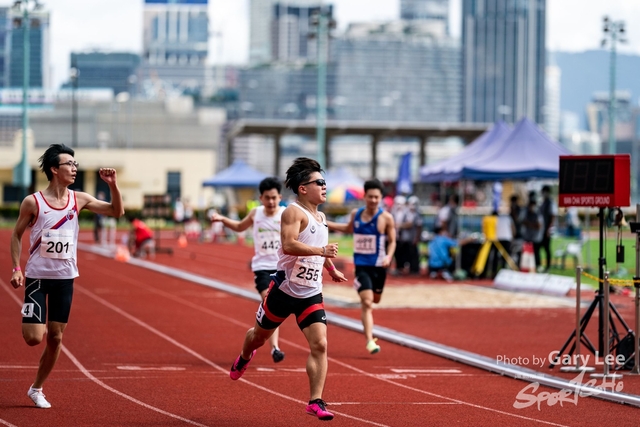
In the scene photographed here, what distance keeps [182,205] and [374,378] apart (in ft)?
136

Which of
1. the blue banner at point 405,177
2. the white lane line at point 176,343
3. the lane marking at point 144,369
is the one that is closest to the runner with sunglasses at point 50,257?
the white lane line at point 176,343

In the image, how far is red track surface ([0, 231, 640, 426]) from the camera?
9.38 metres

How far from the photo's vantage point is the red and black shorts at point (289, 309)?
896 centimetres

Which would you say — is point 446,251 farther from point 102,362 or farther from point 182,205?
point 182,205

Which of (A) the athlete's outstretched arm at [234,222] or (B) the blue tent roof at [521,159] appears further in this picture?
(B) the blue tent roof at [521,159]

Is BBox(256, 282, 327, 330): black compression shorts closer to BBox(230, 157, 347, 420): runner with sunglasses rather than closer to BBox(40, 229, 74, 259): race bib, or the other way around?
BBox(230, 157, 347, 420): runner with sunglasses

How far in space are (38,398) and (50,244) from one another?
1227mm

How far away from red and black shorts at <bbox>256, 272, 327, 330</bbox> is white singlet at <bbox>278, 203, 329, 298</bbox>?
46mm

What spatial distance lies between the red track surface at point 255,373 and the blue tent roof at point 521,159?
Answer: 764 centimetres

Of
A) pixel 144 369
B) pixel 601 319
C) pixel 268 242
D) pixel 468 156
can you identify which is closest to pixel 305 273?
pixel 144 369

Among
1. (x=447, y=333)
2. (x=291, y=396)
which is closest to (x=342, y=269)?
(x=447, y=333)

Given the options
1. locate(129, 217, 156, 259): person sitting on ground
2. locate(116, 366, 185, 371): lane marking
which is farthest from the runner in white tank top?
locate(129, 217, 156, 259): person sitting on ground

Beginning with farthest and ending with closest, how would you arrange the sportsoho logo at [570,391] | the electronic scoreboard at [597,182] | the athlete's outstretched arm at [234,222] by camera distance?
the athlete's outstretched arm at [234,222], the electronic scoreboard at [597,182], the sportsoho logo at [570,391]

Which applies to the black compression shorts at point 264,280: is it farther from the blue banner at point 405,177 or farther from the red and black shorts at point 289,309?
the blue banner at point 405,177
